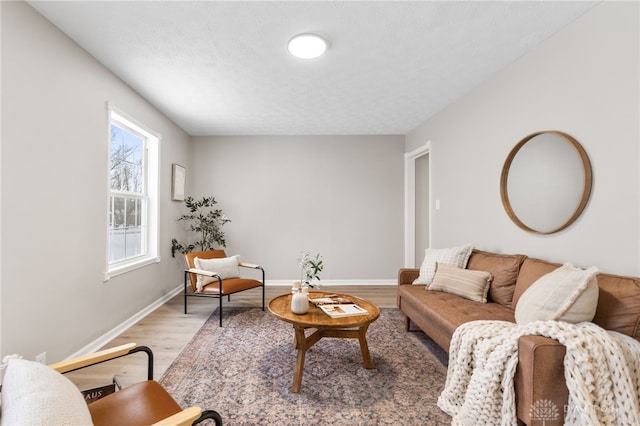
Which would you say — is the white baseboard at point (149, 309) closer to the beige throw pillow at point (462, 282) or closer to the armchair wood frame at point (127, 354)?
the armchair wood frame at point (127, 354)

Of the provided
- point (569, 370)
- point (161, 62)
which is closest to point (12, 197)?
point (161, 62)

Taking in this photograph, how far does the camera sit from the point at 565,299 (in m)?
1.68

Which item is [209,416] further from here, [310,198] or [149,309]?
[310,198]

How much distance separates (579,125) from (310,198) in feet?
12.0

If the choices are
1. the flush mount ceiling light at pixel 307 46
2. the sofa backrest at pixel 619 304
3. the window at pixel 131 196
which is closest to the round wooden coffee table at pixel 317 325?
the sofa backrest at pixel 619 304

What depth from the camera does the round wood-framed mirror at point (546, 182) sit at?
211cm

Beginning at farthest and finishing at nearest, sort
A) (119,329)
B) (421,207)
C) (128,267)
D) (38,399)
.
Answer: (421,207) < (128,267) < (119,329) < (38,399)

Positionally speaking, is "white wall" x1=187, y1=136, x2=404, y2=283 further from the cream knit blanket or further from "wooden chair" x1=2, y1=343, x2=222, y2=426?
"wooden chair" x1=2, y1=343, x2=222, y2=426

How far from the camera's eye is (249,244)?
5148 mm

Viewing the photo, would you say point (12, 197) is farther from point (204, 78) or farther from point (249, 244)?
point (249, 244)

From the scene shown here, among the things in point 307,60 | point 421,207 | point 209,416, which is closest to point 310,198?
point 421,207

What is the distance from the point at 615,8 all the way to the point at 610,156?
895mm

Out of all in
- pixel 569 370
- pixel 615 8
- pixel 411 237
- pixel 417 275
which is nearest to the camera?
pixel 569 370

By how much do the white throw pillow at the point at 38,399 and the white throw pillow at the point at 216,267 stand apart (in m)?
2.54
